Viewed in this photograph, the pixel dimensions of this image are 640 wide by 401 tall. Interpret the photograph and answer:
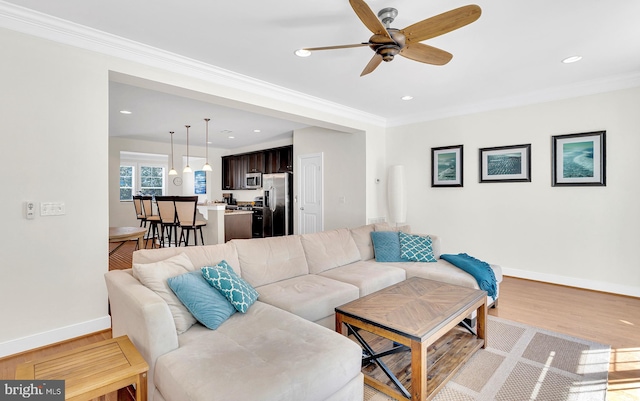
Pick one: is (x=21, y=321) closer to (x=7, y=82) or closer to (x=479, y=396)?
(x=7, y=82)

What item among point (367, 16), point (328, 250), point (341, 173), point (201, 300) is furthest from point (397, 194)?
point (201, 300)

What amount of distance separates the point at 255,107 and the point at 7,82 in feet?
7.45

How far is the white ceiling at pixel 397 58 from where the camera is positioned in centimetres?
233

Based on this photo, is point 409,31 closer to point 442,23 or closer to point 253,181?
point 442,23

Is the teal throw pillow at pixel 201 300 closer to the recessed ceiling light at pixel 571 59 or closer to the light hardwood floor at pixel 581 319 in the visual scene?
the light hardwood floor at pixel 581 319

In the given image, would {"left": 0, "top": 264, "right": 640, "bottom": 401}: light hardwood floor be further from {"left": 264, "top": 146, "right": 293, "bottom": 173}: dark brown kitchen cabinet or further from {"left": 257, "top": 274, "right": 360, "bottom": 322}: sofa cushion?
{"left": 264, "top": 146, "right": 293, "bottom": 173}: dark brown kitchen cabinet

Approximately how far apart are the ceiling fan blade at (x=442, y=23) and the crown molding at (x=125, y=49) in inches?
86.0

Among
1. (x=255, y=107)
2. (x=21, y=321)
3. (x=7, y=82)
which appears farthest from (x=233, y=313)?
(x=255, y=107)

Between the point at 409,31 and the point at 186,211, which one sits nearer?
the point at 409,31

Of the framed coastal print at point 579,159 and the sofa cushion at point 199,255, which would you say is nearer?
the sofa cushion at point 199,255

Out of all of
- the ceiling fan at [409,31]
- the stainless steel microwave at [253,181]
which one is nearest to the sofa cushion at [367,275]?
the ceiling fan at [409,31]

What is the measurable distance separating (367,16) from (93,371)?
2442 millimetres

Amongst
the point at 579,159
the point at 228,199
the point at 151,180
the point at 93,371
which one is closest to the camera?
the point at 93,371

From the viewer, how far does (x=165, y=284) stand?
6.34 feet
